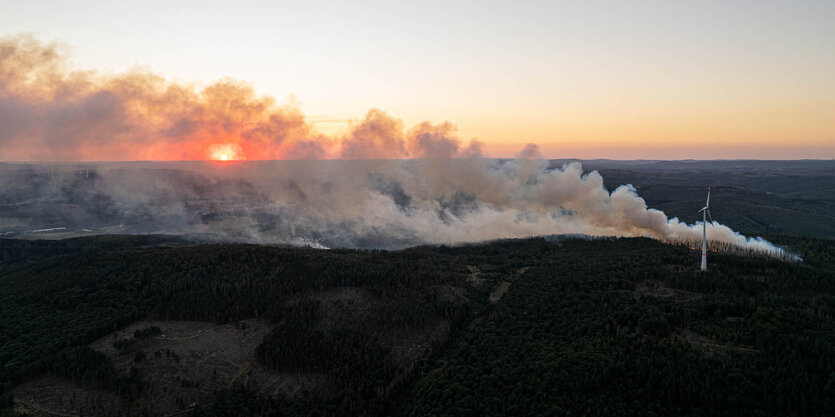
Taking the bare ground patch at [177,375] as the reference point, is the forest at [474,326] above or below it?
above

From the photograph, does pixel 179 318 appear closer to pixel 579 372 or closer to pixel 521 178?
pixel 579 372

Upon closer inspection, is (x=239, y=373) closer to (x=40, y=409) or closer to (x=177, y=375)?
(x=177, y=375)

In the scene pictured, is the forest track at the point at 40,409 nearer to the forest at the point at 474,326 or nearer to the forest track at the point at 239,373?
the forest at the point at 474,326

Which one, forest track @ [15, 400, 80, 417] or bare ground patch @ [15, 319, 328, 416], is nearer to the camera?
forest track @ [15, 400, 80, 417]

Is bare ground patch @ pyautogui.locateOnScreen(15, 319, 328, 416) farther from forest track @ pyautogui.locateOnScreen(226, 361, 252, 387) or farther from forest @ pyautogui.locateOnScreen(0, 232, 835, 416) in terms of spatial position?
forest @ pyautogui.locateOnScreen(0, 232, 835, 416)

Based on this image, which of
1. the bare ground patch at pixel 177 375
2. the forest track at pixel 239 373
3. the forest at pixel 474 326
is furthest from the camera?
the forest track at pixel 239 373

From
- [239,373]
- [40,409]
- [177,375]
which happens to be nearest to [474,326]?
[239,373]

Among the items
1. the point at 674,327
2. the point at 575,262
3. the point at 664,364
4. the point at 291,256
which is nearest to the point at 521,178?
the point at 575,262

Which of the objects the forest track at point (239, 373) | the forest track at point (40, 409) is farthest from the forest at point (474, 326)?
the forest track at point (239, 373)

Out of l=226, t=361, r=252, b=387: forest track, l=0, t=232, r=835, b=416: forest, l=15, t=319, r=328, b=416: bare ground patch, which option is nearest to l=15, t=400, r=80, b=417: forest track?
l=15, t=319, r=328, b=416: bare ground patch
